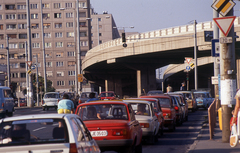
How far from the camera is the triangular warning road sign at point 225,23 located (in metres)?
11.0

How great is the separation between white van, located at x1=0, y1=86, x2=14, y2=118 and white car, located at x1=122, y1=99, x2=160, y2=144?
47.9ft

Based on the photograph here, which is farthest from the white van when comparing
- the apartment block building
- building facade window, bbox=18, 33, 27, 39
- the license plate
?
building facade window, bbox=18, 33, 27, 39

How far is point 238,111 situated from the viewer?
30.3 ft

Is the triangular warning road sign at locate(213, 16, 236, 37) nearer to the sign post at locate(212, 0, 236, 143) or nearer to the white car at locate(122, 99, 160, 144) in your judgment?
the sign post at locate(212, 0, 236, 143)

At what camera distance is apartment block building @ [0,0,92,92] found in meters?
109

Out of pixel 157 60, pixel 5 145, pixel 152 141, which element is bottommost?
pixel 152 141

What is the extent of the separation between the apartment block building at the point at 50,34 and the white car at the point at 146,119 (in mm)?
96517

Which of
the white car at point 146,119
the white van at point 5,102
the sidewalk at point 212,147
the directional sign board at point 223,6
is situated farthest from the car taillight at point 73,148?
the white van at point 5,102

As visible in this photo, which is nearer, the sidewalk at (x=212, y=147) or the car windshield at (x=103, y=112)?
the car windshield at (x=103, y=112)

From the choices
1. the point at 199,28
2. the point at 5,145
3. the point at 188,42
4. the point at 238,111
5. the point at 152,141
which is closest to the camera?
the point at 5,145

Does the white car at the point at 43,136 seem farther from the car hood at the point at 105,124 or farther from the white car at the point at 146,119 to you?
the white car at the point at 146,119

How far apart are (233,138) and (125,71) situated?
7027 cm

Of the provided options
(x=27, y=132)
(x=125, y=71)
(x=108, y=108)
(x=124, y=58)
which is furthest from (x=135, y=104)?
(x=125, y=71)

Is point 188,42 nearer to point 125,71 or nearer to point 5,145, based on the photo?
point 125,71
